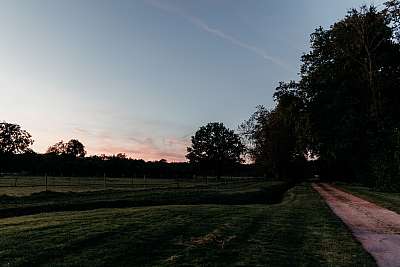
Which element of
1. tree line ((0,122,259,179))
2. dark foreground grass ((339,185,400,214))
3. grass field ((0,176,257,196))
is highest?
tree line ((0,122,259,179))

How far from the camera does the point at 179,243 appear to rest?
11.5 meters

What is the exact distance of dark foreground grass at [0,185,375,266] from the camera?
9.66m

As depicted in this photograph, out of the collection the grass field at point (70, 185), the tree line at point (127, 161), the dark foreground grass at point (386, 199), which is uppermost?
the tree line at point (127, 161)

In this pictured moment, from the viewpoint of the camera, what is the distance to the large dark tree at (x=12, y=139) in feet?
463

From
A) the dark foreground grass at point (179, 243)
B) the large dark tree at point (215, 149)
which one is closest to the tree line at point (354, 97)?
the dark foreground grass at point (179, 243)

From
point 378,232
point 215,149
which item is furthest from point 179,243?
point 215,149

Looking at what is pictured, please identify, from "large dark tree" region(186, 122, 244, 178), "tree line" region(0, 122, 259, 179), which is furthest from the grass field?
"large dark tree" region(186, 122, 244, 178)

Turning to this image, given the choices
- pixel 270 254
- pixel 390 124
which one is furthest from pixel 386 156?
pixel 270 254

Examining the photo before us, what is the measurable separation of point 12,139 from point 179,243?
147 m

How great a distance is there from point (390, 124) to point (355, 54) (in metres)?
9.19

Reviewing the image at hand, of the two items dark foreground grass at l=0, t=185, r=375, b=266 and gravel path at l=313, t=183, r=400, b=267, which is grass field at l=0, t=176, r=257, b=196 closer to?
dark foreground grass at l=0, t=185, r=375, b=266

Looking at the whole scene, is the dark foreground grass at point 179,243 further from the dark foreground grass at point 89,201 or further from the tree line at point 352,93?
the tree line at point 352,93

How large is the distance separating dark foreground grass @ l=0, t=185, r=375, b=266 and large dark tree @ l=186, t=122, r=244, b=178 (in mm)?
111140

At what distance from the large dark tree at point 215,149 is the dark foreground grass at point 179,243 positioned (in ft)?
365
